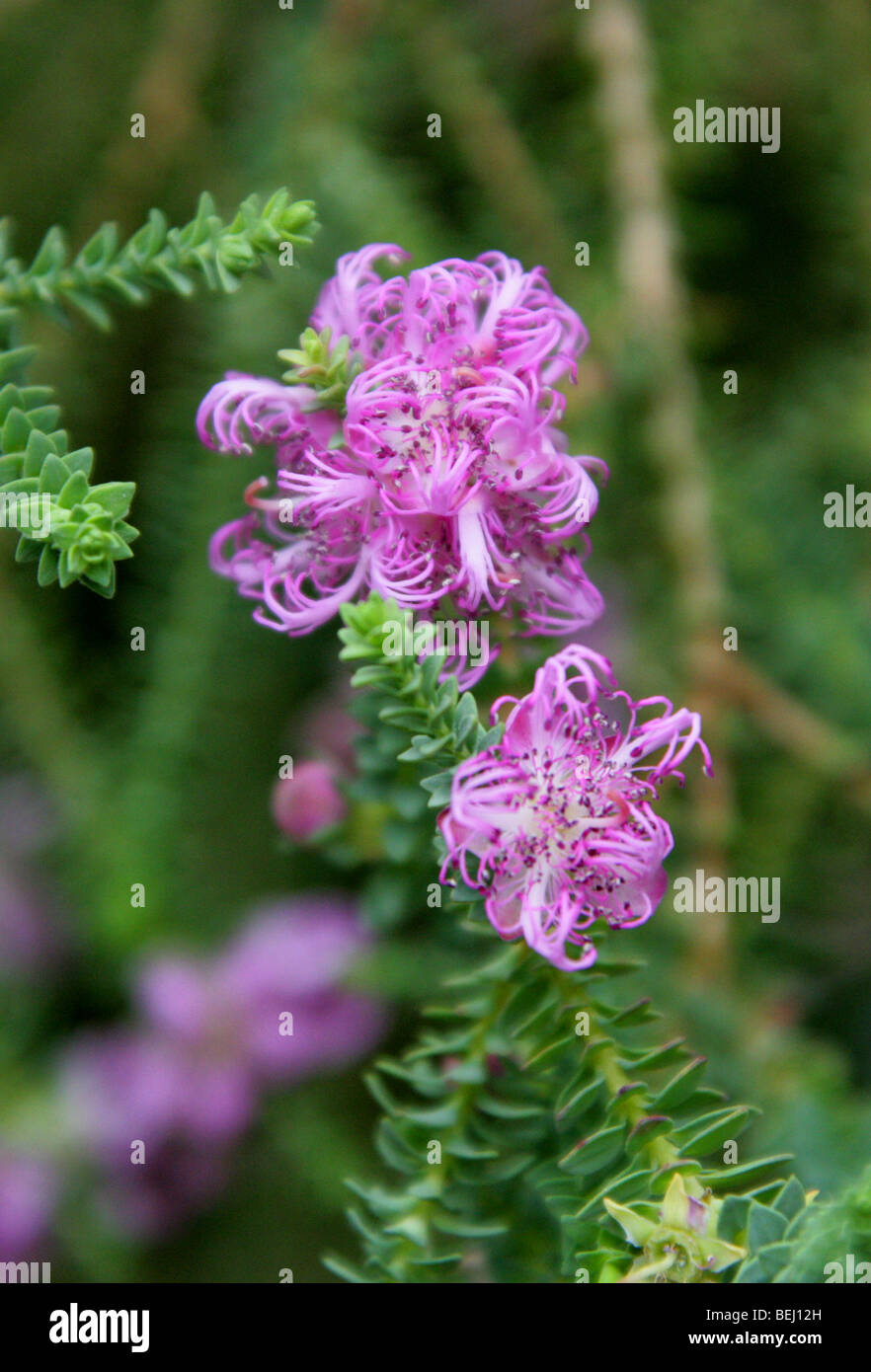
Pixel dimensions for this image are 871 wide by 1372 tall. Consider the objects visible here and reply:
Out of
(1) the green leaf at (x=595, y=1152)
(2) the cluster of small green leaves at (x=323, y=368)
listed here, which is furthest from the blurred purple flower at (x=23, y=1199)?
(2) the cluster of small green leaves at (x=323, y=368)

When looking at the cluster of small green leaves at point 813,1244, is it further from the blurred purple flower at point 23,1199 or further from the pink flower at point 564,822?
the blurred purple flower at point 23,1199

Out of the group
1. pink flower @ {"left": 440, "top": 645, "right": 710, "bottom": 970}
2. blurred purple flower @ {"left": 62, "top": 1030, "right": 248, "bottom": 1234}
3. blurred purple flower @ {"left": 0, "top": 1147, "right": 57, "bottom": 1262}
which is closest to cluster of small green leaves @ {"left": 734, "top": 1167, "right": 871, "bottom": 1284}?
pink flower @ {"left": 440, "top": 645, "right": 710, "bottom": 970}

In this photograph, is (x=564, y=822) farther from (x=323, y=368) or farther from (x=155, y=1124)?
(x=155, y=1124)

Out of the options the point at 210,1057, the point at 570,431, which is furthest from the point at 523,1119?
the point at 210,1057

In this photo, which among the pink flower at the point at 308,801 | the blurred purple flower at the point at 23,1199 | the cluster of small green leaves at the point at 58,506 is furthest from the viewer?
the blurred purple flower at the point at 23,1199
